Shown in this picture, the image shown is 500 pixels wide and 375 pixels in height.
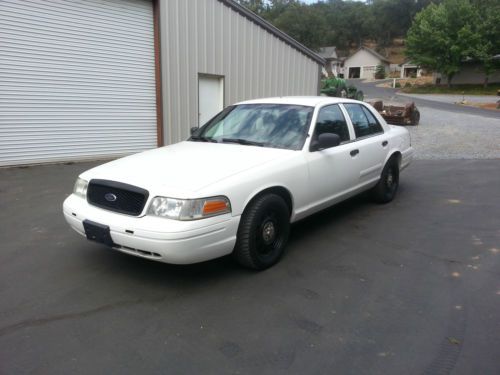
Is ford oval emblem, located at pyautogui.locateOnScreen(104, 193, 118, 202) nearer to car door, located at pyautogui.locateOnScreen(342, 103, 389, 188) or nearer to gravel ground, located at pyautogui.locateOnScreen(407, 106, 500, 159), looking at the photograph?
car door, located at pyautogui.locateOnScreen(342, 103, 389, 188)

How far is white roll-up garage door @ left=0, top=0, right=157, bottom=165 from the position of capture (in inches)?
320

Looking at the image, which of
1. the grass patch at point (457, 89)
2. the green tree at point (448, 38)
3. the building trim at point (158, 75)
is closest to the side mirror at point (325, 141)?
the building trim at point (158, 75)

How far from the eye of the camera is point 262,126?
185 inches

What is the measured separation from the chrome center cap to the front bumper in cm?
39

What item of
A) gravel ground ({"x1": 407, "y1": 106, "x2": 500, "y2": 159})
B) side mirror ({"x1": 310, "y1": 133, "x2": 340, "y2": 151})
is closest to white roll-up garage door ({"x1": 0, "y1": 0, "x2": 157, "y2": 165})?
side mirror ({"x1": 310, "y1": 133, "x2": 340, "y2": 151})

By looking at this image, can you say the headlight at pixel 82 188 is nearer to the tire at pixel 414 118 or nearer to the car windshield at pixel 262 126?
the car windshield at pixel 262 126

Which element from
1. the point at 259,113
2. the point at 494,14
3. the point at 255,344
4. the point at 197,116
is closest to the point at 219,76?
the point at 197,116

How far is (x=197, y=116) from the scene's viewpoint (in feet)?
36.4

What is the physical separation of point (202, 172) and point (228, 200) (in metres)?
0.36

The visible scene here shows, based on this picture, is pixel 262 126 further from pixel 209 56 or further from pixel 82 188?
pixel 209 56

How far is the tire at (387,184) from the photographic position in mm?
6020

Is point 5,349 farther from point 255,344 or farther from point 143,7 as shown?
point 143,7

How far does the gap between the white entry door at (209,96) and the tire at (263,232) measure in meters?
7.73

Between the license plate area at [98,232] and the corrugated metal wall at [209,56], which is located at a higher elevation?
the corrugated metal wall at [209,56]
